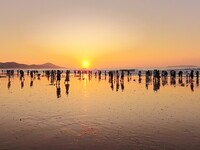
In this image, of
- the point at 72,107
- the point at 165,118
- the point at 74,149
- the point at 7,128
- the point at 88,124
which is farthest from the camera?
the point at 72,107

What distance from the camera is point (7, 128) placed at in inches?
688

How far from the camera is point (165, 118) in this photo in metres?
20.4

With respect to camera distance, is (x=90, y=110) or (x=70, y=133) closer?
(x=70, y=133)

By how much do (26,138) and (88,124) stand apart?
15.0 feet

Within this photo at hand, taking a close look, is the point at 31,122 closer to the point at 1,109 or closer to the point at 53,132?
the point at 53,132

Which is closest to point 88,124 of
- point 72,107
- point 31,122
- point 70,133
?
point 70,133

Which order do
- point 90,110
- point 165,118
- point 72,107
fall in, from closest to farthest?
1. point 165,118
2. point 90,110
3. point 72,107

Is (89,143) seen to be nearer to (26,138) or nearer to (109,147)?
(109,147)

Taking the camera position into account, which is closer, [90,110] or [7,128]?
[7,128]

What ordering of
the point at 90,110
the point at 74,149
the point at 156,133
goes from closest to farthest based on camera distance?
the point at 74,149
the point at 156,133
the point at 90,110

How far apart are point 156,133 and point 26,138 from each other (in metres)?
6.75

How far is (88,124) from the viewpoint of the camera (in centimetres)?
1873

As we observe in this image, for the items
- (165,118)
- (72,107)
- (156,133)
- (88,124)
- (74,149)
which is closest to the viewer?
(74,149)

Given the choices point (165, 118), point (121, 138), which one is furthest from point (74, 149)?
point (165, 118)
